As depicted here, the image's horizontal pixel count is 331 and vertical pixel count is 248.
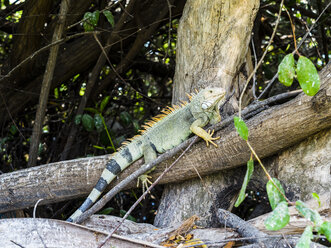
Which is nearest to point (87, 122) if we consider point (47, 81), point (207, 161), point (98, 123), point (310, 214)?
point (98, 123)

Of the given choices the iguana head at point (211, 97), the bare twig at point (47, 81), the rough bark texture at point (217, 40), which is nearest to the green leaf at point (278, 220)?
the iguana head at point (211, 97)

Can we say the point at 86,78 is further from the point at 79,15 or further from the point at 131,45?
the point at 79,15

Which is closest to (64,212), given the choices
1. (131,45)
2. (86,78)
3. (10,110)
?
(10,110)

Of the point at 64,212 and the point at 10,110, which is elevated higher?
the point at 10,110

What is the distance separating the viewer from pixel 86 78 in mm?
5785

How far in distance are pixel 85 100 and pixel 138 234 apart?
2206 mm

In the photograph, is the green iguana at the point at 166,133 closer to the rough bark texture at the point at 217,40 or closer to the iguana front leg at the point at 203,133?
the iguana front leg at the point at 203,133

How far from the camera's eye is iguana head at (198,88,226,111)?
11.5 ft

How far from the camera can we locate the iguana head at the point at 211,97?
3.51m

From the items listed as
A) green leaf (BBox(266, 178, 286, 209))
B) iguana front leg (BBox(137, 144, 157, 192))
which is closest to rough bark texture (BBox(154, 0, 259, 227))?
iguana front leg (BBox(137, 144, 157, 192))

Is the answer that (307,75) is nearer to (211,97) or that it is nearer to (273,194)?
(273,194)

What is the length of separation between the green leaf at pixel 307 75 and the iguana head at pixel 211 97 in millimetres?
1576

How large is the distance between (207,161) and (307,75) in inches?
64.8

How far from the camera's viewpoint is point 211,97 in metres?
3.53
